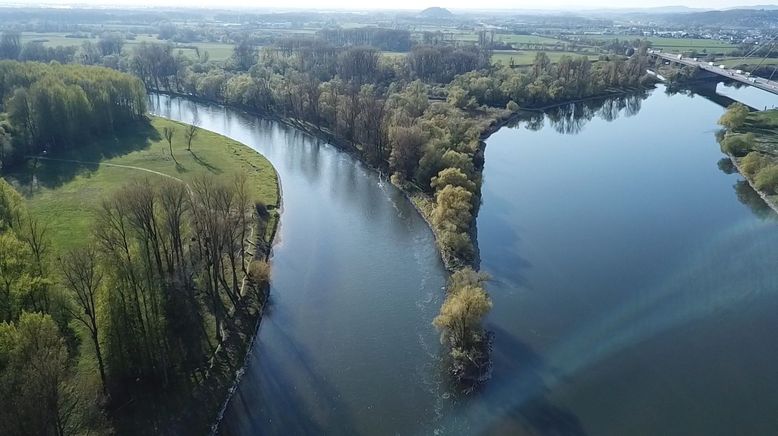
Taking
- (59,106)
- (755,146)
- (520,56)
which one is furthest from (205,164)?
(520,56)

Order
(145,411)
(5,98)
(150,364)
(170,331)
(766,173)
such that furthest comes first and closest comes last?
(5,98) < (766,173) < (170,331) < (150,364) < (145,411)

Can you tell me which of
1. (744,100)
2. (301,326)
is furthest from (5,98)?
(744,100)

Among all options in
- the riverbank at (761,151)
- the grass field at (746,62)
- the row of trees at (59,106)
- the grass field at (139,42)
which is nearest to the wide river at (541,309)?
the riverbank at (761,151)

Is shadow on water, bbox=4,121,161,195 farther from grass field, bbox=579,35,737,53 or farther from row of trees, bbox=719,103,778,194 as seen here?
grass field, bbox=579,35,737,53

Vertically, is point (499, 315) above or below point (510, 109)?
below

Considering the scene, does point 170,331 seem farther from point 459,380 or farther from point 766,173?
point 766,173

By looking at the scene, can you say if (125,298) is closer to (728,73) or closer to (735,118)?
(735,118)

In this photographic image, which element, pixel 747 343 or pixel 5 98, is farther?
pixel 5 98
